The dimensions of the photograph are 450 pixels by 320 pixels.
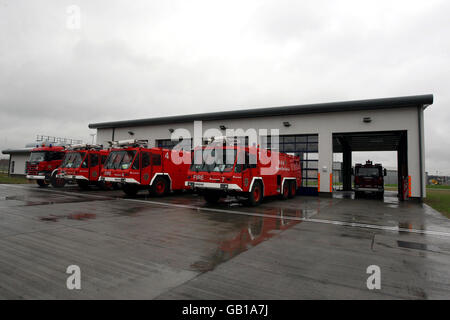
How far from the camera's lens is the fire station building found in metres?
14.6

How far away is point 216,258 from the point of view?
4.41 m

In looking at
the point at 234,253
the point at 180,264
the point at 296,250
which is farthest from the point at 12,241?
the point at 296,250

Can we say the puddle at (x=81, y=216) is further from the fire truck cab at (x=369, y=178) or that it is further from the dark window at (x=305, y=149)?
the fire truck cab at (x=369, y=178)

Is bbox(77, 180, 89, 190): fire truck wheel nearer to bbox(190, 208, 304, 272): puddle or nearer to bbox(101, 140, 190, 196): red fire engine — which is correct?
bbox(101, 140, 190, 196): red fire engine

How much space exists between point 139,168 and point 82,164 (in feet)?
18.0

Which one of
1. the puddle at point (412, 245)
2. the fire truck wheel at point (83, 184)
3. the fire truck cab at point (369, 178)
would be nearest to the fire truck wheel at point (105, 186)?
the fire truck wheel at point (83, 184)

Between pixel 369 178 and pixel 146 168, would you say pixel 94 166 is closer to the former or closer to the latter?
pixel 146 168

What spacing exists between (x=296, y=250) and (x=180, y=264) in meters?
2.26

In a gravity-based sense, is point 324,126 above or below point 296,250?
above

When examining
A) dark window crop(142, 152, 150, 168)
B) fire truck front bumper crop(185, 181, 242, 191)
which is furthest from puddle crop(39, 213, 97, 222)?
dark window crop(142, 152, 150, 168)

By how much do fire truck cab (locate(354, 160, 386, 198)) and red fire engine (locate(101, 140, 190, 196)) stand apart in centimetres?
1346

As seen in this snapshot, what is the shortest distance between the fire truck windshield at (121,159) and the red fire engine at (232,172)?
152 inches
